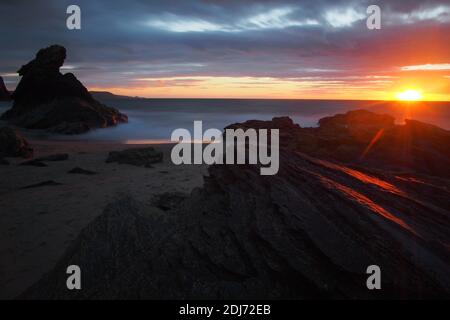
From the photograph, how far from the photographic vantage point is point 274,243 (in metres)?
4.45

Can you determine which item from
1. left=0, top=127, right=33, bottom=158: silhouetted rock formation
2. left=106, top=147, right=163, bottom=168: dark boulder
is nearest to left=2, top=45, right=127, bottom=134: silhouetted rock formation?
left=0, top=127, right=33, bottom=158: silhouetted rock formation

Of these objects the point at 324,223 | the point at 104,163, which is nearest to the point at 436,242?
the point at 324,223

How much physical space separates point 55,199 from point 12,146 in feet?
32.1

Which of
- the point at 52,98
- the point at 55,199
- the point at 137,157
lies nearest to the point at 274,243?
the point at 55,199

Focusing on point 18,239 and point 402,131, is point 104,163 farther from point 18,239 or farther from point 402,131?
point 402,131

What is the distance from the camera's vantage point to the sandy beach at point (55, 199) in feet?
24.0

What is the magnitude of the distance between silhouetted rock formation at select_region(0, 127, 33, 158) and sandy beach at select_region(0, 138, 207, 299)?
2.64 feet

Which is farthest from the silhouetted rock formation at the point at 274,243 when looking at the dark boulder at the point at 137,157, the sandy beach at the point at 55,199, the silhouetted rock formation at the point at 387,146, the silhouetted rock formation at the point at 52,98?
the silhouetted rock formation at the point at 52,98

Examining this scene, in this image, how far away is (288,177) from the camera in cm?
592

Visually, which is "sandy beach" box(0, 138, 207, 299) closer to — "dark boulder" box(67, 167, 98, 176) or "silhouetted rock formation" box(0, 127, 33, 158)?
"dark boulder" box(67, 167, 98, 176)

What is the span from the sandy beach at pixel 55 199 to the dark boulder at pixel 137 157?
1.28ft

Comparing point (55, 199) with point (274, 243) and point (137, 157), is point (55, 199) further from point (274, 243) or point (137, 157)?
point (274, 243)

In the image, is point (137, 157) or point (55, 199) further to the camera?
point (137, 157)
